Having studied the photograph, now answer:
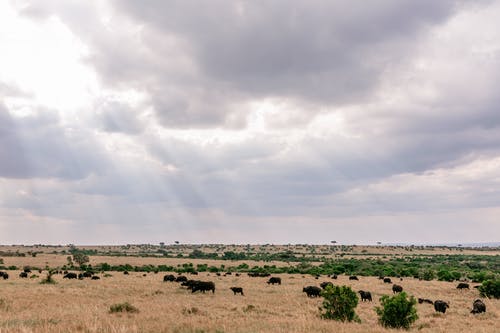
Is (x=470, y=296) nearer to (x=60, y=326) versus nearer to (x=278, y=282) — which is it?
(x=278, y=282)

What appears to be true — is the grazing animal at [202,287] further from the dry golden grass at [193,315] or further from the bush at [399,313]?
the bush at [399,313]

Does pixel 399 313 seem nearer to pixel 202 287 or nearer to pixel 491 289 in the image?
pixel 202 287

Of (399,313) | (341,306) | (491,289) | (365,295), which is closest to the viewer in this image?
(399,313)

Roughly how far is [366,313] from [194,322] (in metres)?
14.6

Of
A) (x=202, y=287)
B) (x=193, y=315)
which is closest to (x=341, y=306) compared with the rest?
(x=193, y=315)

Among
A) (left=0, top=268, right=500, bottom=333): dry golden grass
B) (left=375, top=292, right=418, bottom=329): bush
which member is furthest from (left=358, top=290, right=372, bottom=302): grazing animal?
(left=375, top=292, right=418, bottom=329): bush

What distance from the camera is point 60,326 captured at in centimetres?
1652

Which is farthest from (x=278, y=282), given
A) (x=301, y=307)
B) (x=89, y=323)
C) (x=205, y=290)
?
(x=89, y=323)

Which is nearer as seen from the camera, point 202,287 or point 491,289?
point 202,287

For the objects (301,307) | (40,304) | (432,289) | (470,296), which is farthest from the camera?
(432,289)

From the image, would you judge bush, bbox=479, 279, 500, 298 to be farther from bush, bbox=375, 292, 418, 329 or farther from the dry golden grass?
bush, bbox=375, 292, 418, 329

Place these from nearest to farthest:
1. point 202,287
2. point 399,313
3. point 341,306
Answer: point 399,313 < point 341,306 < point 202,287

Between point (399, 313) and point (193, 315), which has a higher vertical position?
point (399, 313)

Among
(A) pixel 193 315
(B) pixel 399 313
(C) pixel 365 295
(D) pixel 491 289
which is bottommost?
(D) pixel 491 289
